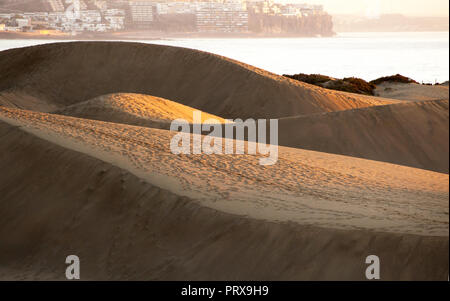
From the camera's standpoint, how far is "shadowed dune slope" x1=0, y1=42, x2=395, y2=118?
1551 centimetres

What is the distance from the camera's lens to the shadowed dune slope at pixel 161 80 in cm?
1551

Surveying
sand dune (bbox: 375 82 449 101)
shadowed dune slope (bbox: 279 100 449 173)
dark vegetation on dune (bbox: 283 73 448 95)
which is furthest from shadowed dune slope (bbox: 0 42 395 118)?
dark vegetation on dune (bbox: 283 73 448 95)

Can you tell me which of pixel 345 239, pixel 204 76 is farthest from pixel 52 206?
pixel 204 76

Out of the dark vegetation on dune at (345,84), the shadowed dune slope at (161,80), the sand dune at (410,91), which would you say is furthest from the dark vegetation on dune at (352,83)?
the shadowed dune slope at (161,80)

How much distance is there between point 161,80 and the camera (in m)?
17.8

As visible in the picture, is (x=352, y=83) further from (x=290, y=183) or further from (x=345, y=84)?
(x=290, y=183)

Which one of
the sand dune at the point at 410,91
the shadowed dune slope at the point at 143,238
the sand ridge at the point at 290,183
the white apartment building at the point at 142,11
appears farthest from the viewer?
the white apartment building at the point at 142,11

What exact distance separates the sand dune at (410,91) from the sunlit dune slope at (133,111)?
935cm

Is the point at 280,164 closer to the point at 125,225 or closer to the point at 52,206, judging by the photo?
the point at 125,225

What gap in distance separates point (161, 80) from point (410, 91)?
9681 millimetres

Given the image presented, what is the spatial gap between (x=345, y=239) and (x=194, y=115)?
862cm

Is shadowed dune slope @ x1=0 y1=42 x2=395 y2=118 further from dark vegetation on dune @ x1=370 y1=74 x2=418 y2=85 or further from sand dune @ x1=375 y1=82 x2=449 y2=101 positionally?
dark vegetation on dune @ x1=370 y1=74 x2=418 y2=85

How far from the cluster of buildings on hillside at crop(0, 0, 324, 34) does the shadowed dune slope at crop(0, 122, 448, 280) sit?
18456mm

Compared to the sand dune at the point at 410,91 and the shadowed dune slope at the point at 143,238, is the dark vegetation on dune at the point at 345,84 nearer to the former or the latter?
the sand dune at the point at 410,91
